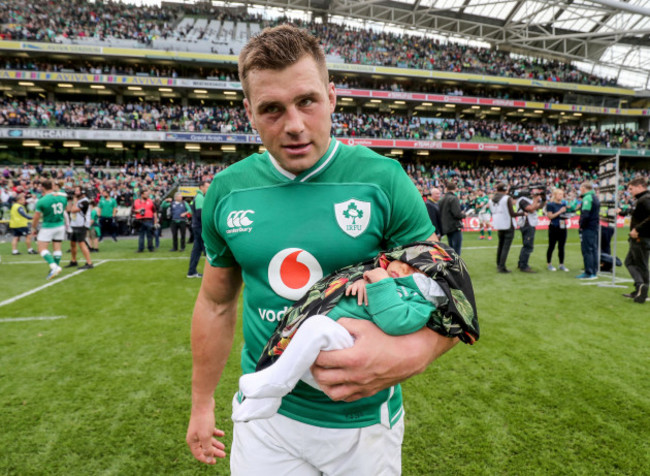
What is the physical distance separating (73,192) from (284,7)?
138ft

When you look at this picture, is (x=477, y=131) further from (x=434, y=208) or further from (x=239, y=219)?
(x=239, y=219)

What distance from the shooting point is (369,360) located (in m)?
0.93

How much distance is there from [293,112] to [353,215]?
1.31 ft

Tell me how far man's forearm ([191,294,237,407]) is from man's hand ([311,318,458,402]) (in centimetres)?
74

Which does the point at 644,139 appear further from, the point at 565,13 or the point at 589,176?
the point at 565,13

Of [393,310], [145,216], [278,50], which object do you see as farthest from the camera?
[145,216]

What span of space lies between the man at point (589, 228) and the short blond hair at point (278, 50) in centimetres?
942

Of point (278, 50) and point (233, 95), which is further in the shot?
point (233, 95)

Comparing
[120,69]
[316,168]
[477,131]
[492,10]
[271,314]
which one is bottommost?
[271,314]

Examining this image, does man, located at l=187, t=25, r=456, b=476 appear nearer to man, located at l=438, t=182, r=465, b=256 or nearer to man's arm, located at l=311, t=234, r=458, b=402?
man's arm, located at l=311, t=234, r=458, b=402

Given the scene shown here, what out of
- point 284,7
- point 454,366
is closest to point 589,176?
point 284,7

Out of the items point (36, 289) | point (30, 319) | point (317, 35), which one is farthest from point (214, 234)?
point (317, 35)

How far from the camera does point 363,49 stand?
131 feet

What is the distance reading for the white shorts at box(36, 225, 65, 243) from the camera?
28.2 ft
